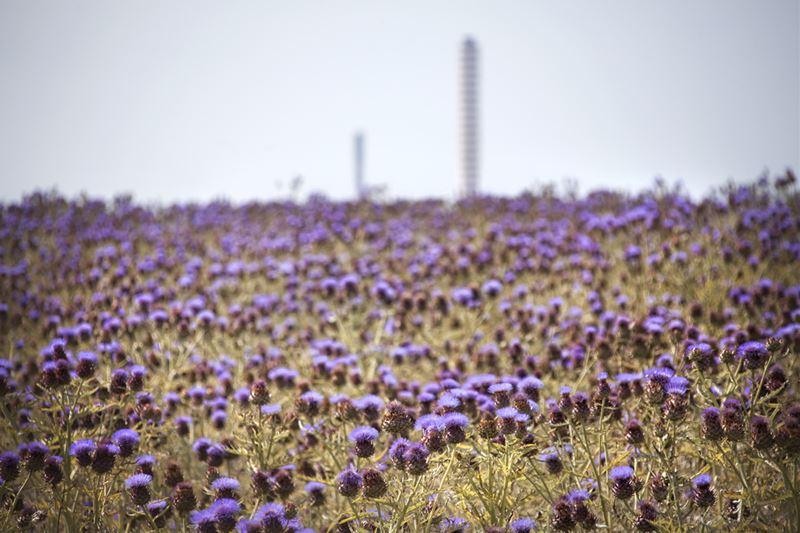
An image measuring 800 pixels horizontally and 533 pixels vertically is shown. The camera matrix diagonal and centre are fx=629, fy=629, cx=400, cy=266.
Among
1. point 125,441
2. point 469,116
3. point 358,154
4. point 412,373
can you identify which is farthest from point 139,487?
point 358,154

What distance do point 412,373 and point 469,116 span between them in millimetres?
45720

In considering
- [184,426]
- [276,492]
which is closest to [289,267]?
[184,426]

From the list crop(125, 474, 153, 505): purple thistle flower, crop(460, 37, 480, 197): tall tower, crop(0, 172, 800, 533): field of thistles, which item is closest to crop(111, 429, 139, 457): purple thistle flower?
crop(0, 172, 800, 533): field of thistles

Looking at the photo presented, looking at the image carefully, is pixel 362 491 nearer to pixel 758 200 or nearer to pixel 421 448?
pixel 421 448

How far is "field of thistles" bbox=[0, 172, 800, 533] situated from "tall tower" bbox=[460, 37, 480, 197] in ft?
113

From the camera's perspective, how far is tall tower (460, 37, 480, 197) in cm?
4619

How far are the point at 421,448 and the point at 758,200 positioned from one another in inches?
349

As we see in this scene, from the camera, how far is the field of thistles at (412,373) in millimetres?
2621

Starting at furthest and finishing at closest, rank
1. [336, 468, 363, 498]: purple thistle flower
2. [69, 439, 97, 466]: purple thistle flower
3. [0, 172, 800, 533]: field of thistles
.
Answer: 1. [69, 439, 97, 466]: purple thistle flower
2. [0, 172, 800, 533]: field of thistles
3. [336, 468, 363, 498]: purple thistle flower

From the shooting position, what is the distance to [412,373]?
5.23 metres

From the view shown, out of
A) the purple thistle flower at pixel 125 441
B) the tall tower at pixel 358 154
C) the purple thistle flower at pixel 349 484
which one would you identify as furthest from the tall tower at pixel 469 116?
the purple thistle flower at pixel 349 484

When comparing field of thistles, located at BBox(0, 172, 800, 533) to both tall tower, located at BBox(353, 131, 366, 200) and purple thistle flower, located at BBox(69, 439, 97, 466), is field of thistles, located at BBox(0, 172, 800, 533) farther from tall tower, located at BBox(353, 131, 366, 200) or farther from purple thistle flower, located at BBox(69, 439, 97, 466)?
tall tower, located at BBox(353, 131, 366, 200)

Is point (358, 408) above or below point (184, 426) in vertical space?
above

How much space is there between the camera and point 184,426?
4016mm
